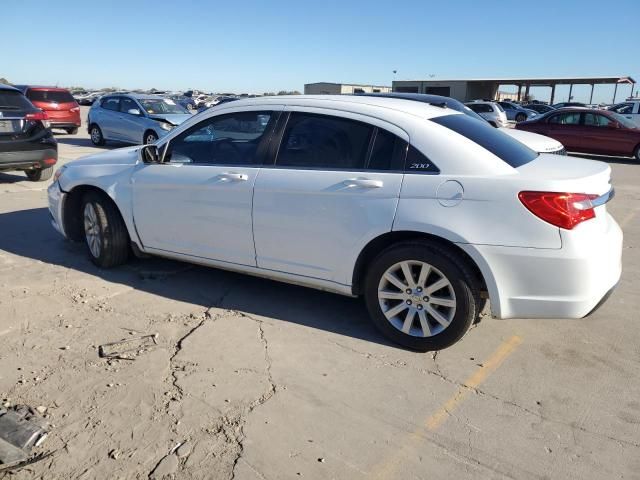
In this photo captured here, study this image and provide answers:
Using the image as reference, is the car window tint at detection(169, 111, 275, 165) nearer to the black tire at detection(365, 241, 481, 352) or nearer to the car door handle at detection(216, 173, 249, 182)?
the car door handle at detection(216, 173, 249, 182)

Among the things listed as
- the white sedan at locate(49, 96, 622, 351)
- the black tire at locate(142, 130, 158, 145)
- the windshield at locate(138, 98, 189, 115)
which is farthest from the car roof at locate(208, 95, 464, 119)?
the windshield at locate(138, 98, 189, 115)

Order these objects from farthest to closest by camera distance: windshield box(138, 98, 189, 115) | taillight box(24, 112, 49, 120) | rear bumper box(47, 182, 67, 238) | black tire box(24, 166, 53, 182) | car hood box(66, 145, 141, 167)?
1. windshield box(138, 98, 189, 115)
2. black tire box(24, 166, 53, 182)
3. taillight box(24, 112, 49, 120)
4. rear bumper box(47, 182, 67, 238)
5. car hood box(66, 145, 141, 167)

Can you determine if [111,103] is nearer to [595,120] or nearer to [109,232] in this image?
[109,232]

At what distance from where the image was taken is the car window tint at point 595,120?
50.2ft

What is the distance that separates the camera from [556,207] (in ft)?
10.2

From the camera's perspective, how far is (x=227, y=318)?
13.4ft

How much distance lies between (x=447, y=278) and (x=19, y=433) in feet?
8.30

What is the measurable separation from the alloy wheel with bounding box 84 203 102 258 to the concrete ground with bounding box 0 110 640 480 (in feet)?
1.27

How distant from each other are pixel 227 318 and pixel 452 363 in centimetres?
170

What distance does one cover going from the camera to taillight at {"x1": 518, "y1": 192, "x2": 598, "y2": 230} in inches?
122

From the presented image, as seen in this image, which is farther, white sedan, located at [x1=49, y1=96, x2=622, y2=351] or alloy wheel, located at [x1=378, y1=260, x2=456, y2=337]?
alloy wheel, located at [x1=378, y1=260, x2=456, y2=337]

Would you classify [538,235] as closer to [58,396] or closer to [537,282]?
[537,282]

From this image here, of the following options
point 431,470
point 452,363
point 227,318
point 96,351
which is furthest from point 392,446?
point 96,351

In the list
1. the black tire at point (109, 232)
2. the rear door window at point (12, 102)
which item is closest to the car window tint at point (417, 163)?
the black tire at point (109, 232)
